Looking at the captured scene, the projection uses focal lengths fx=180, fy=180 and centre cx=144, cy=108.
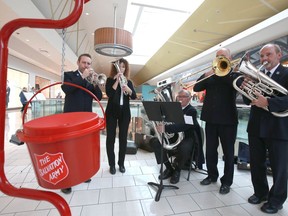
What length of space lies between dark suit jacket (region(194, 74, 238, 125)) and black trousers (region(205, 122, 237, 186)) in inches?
4.7

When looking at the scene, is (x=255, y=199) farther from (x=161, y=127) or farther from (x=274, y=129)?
(x=161, y=127)

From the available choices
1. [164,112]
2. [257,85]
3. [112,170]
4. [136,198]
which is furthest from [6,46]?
[112,170]

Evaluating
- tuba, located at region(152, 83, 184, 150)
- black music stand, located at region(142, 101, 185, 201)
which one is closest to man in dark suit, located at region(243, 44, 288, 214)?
black music stand, located at region(142, 101, 185, 201)

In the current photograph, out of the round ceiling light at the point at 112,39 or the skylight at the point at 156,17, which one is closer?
the round ceiling light at the point at 112,39

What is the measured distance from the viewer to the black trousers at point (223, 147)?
7.34ft

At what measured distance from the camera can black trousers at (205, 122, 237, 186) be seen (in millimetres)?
2238

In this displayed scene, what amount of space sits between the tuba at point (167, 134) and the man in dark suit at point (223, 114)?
1.35 ft

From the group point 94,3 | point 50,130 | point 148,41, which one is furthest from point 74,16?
point 148,41

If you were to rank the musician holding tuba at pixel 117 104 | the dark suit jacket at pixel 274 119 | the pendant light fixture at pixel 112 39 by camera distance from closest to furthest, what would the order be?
the dark suit jacket at pixel 274 119, the musician holding tuba at pixel 117 104, the pendant light fixture at pixel 112 39

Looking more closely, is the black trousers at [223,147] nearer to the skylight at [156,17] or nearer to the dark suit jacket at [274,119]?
the dark suit jacket at [274,119]

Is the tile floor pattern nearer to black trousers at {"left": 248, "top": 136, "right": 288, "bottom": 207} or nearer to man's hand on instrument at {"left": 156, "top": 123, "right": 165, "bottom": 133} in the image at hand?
black trousers at {"left": 248, "top": 136, "right": 288, "bottom": 207}

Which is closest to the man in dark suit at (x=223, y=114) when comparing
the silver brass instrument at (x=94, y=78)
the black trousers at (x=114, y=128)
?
the black trousers at (x=114, y=128)

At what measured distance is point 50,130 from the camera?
68 cm

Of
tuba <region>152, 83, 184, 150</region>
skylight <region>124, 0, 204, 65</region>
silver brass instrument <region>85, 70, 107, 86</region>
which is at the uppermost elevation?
skylight <region>124, 0, 204, 65</region>
